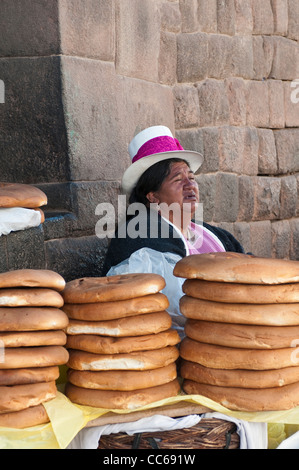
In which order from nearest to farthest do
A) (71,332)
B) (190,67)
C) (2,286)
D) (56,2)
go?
(2,286) < (71,332) < (56,2) < (190,67)

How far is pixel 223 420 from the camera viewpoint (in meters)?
2.21

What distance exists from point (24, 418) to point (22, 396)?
2.9 inches

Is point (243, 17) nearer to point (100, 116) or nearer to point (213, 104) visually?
point (213, 104)

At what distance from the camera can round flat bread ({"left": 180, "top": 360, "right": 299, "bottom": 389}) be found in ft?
7.21

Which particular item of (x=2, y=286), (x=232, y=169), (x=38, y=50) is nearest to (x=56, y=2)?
(x=38, y=50)

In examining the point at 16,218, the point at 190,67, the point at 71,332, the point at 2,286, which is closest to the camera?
the point at 2,286

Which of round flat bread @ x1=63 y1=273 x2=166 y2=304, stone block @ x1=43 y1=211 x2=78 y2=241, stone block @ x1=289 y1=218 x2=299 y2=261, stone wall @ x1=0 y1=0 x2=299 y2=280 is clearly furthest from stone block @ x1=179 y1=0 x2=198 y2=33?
round flat bread @ x1=63 y1=273 x2=166 y2=304

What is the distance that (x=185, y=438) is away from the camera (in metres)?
2.17

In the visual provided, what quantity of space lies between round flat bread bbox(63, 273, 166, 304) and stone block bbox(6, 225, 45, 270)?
47 cm

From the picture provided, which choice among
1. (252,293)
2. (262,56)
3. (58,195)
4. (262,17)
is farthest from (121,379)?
(262,17)

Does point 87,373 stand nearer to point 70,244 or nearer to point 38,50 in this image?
point 70,244

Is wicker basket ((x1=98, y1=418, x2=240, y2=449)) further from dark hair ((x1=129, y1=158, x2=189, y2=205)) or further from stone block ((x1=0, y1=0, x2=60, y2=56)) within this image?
stone block ((x1=0, y1=0, x2=60, y2=56))

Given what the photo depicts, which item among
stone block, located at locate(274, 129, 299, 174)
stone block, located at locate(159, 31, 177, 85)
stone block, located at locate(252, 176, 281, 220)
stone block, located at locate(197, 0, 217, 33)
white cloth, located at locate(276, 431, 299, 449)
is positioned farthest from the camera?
stone block, located at locate(274, 129, 299, 174)

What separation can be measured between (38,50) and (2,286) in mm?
1632
